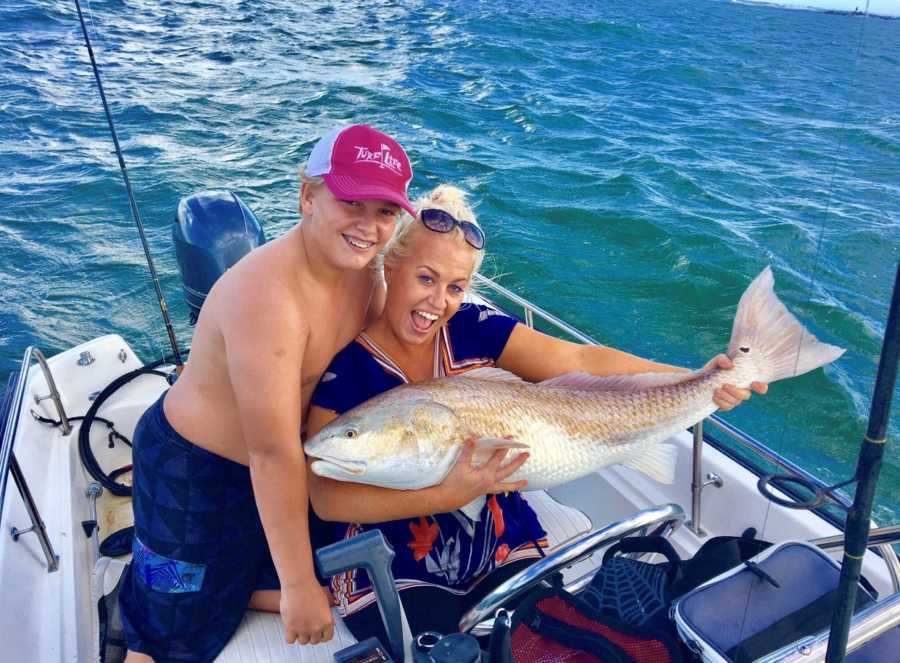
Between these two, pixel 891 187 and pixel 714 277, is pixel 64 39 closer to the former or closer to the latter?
pixel 714 277

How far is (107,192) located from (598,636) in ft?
35.2

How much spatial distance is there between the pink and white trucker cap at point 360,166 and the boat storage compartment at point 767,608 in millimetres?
1445

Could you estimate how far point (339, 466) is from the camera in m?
2.10

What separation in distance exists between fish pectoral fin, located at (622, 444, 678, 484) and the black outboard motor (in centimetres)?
230

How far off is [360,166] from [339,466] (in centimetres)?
91

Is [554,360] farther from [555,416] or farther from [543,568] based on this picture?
[543,568]

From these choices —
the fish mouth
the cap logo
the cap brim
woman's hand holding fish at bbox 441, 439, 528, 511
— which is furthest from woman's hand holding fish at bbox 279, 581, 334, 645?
the cap logo

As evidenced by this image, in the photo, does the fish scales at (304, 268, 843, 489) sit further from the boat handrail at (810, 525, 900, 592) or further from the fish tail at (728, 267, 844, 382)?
the boat handrail at (810, 525, 900, 592)

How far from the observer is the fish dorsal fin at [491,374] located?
94.3 inches

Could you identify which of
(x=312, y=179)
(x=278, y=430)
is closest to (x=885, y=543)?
(x=278, y=430)

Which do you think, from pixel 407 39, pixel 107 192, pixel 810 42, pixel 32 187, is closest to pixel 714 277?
pixel 107 192

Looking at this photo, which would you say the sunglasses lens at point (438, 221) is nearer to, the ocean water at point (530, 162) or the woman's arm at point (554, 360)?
the woman's arm at point (554, 360)

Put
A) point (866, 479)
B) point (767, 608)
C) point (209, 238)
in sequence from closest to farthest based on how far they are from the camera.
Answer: point (866, 479), point (767, 608), point (209, 238)

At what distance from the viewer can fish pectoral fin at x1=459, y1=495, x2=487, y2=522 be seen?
7.61 ft
